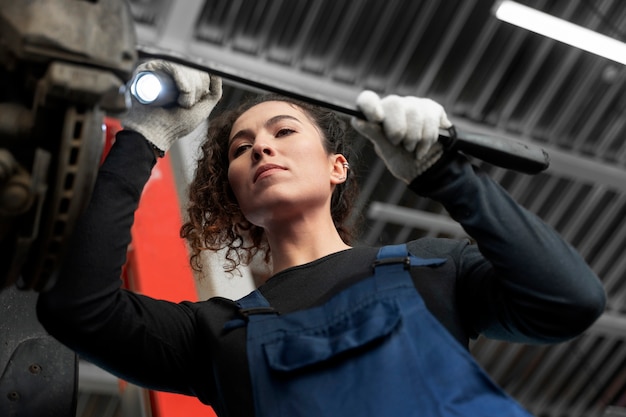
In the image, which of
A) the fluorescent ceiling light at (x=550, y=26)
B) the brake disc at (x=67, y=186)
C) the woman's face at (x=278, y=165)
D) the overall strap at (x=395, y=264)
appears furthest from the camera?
the fluorescent ceiling light at (x=550, y=26)

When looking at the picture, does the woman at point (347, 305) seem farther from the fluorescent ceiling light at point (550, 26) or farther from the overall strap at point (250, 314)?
the fluorescent ceiling light at point (550, 26)

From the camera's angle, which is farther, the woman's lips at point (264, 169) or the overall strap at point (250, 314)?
the woman's lips at point (264, 169)

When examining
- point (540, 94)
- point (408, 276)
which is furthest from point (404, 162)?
point (540, 94)

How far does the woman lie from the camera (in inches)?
49.5

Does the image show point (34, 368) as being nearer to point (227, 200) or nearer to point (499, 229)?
point (227, 200)

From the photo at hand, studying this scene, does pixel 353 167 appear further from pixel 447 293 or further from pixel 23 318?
pixel 23 318

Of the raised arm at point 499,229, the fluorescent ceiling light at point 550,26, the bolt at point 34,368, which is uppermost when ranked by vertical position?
the fluorescent ceiling light at point 550,26

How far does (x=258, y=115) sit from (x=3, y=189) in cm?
91

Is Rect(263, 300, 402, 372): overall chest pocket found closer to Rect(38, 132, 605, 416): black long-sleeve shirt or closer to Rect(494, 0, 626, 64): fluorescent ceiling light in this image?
Rect(38, 132, 605, 416): black long-sleeve shirt

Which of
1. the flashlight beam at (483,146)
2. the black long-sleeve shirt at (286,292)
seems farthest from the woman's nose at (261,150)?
the flashlight beam at (483,146)

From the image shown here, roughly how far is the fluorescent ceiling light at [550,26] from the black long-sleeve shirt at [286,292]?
Result: 91.0 inches

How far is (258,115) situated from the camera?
5.93 ft

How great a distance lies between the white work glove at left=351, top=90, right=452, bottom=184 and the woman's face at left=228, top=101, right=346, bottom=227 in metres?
0.34

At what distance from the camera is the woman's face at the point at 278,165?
1.62m
